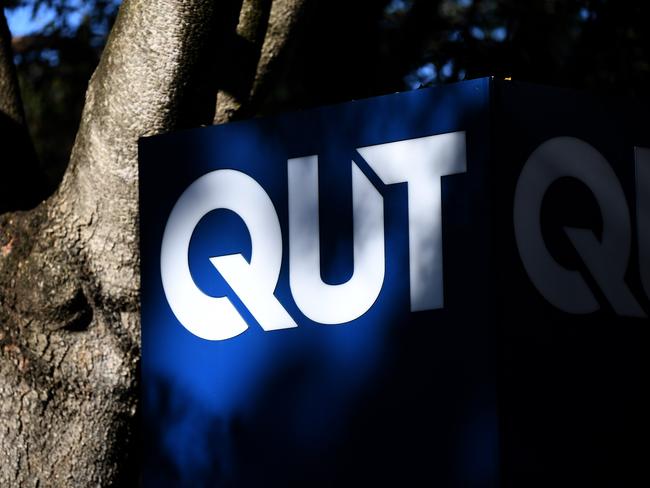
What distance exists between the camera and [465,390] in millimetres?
3660

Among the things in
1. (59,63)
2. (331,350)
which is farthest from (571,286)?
(59,63)

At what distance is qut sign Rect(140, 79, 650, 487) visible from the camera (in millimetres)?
3688

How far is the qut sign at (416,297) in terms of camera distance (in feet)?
12.1

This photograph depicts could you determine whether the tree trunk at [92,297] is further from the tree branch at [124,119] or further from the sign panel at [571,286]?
the sign panel at [571,286]

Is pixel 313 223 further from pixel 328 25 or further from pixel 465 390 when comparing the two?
pixel 328 25

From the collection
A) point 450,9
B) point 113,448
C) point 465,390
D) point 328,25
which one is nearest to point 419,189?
point 465,390

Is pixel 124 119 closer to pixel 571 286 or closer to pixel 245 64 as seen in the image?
pixel 245 64

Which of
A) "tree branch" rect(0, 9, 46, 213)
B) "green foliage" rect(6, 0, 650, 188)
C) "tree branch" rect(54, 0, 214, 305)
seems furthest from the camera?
"green foliage" rect(6, 0, 650, 188)

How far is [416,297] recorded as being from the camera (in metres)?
3.80

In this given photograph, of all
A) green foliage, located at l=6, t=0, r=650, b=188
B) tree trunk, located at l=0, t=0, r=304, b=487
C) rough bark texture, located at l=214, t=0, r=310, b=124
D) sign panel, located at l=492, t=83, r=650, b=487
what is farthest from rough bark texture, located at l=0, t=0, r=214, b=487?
green foliage, located at l=6, t=0, r=650, b=188

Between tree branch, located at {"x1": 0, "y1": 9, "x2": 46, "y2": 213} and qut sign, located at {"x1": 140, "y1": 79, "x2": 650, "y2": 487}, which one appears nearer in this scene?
qut sign, located at {"x1": 140, "y1": 79, "x2": 650, "y2": 487}

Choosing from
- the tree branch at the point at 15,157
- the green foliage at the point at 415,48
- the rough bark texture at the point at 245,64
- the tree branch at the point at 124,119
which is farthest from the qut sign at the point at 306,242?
the green foliage at the point at 415,48

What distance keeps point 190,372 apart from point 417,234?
1.03m

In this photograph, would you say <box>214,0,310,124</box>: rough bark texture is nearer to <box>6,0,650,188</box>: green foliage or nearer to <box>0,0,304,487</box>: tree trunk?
<box>0,0,304,487</box>: tree trunk
